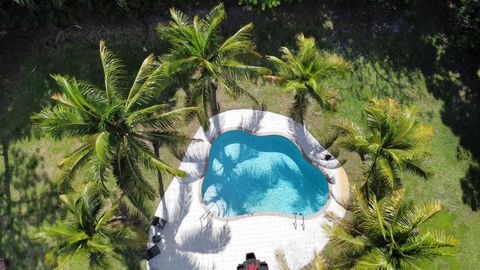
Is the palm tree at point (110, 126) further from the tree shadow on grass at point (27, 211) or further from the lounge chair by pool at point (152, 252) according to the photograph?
the tree shadow on grass at point (27, 211)

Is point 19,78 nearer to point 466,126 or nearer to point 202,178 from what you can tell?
point 202,178

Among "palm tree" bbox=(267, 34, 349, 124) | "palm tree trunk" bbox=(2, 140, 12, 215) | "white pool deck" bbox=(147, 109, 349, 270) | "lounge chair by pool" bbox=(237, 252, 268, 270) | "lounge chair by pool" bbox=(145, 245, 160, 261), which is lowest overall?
"lounge chair by pool" bbox=(237, 252, 268, 270)

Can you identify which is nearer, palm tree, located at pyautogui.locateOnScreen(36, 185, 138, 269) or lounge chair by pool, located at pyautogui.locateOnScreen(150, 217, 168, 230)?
palm tree, located at pyautogui.locateOnScreen(36, 185, 138, 269)

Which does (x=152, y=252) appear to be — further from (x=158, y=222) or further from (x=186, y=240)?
A: (x=186, y=240)

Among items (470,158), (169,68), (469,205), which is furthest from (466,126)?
(169,68)

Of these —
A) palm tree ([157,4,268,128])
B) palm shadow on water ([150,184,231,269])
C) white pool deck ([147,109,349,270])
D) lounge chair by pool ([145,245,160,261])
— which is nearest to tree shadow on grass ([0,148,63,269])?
lounge chair by pool ([145,245,160,261])

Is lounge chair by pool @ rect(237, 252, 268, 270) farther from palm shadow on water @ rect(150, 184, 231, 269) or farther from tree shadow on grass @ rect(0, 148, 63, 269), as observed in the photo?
tree shadow on grass @ rect(0, 148, 63, 269)

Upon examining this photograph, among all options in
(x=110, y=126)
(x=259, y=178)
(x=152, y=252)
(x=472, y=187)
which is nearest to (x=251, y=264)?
(x=259, y=178)
